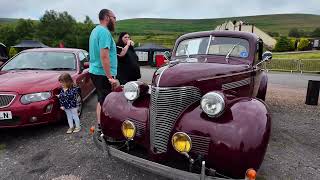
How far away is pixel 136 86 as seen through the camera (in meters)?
4.02

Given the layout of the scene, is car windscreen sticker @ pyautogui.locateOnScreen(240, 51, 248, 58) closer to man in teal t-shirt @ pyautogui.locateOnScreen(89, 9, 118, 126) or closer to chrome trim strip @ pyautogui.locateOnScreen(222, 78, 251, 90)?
chrome trim strip @ pyautogui.locateOnScreen(222, 78, 251, 90)

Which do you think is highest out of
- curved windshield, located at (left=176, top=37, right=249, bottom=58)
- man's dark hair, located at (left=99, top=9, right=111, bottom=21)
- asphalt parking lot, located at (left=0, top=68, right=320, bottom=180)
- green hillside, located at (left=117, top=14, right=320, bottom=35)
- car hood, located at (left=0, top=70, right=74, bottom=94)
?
green hillside, located at (left=117, top=14, right=320, bottom=35)

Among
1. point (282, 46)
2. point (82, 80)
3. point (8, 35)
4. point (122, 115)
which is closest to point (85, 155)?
point (122, 115)

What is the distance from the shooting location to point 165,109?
11.4 feet

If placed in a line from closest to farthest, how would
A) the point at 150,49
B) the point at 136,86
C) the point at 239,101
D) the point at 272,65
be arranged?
1. the point at 239,101
2. the point at 136,86
3. the point at 272,65
4. the point at 150,49

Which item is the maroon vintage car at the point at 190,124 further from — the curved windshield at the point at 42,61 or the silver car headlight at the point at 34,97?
the curved windshield at the point at 42,61

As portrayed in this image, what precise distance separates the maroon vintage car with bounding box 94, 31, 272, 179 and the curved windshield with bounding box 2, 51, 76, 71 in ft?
9.80

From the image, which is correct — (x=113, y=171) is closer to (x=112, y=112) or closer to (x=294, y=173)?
(x=112, y=112)

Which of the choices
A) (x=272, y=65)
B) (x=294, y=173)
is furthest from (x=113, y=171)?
(x=272, y=65)

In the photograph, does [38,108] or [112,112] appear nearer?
[112,112]

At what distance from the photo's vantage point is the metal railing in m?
20.5

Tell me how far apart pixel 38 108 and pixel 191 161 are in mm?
3111

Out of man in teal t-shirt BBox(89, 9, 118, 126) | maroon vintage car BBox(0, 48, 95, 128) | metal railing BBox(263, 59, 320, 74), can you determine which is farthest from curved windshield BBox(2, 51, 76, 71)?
metal railing BBox(263, 59, 320, 74)

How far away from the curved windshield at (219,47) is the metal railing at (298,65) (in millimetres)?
15292
